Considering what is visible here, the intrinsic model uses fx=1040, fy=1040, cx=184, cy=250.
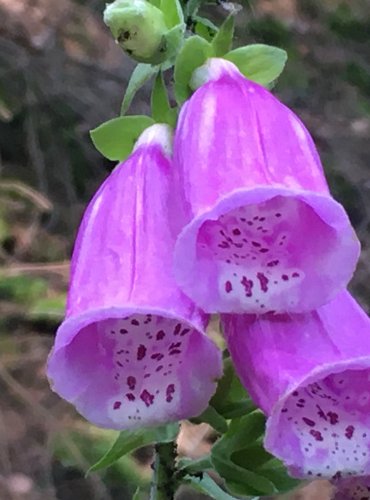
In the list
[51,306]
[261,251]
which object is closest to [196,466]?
[261,251]

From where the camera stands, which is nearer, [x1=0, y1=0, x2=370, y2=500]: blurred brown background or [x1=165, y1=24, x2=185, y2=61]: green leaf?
[x1=165, y1=24, x2=185, y2=61]: green leaf

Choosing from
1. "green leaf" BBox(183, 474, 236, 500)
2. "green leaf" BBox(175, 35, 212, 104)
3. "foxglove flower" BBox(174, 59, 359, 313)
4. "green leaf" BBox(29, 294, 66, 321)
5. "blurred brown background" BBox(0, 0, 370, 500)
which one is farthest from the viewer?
"blurred brown background" BBox(0, 0, 370, 500)

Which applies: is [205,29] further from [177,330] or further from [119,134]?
[177,330]

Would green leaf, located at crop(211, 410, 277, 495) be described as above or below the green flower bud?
below

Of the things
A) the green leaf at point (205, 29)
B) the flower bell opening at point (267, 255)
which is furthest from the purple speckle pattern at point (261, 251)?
→ the green leaf at point (205, 29)

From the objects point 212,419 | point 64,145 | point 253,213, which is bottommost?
point 64,145

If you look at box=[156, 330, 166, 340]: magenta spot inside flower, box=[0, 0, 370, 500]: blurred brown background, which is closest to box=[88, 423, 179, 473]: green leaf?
box=[156, 330, 166, 340]: magenta spot inside flower

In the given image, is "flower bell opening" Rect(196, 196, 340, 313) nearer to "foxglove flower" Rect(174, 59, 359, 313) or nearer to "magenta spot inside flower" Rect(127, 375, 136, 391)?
"foxglove flower" Rect(174, 59, 359, 313)
